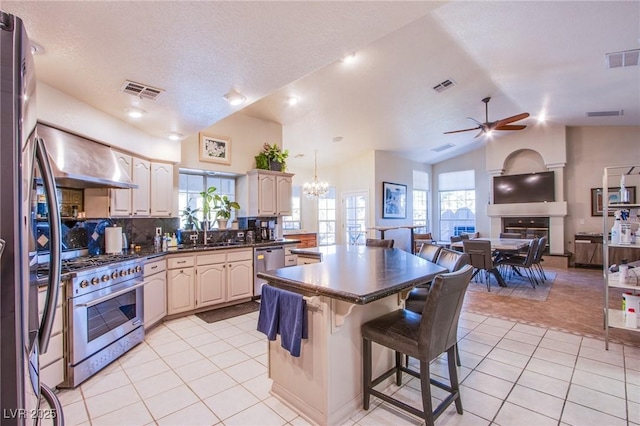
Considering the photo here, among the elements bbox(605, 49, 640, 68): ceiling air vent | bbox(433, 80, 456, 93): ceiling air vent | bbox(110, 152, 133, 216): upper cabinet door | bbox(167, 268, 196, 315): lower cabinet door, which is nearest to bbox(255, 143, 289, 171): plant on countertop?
bbox(110, 152, 133, 216): upper cabinet door

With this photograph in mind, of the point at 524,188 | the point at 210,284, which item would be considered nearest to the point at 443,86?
the point at 524,188

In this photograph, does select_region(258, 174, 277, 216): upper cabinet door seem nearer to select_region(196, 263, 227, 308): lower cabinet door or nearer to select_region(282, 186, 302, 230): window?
select_region(196, 263, 227, 308): lower cabinet door

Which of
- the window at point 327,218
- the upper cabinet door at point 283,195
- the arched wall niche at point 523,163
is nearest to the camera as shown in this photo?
the upper cabinet door at point 283,195

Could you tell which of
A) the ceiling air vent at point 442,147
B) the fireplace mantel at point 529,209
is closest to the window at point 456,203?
the fireplace mantel at point 529,209

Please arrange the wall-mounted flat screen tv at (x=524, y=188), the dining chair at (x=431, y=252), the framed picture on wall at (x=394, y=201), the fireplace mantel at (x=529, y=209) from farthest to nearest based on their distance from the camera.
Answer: the framed picture on wall at (x=394, y=201) → the wall-mounted flat screen tv at (x=524, y=188) → the fireplace mantel at (x=529, y=209) → the dining chair at (x=431, y=252)

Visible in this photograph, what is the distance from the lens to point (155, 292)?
349 centimetres

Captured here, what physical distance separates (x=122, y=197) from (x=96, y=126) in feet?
2.83

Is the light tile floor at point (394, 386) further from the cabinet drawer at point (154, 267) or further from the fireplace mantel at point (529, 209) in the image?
the fireplace mantel at point (529, 209)

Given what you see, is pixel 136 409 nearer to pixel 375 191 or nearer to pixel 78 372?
pixel 78 372

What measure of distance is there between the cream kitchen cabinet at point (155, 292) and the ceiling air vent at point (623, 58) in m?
6.16

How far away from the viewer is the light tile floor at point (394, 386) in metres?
1.99

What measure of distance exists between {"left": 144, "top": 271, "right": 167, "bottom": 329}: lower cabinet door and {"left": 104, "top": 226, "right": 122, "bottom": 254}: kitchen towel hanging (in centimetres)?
55

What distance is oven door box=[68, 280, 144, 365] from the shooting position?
94.0 inches

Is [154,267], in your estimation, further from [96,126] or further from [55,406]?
[55,406]
